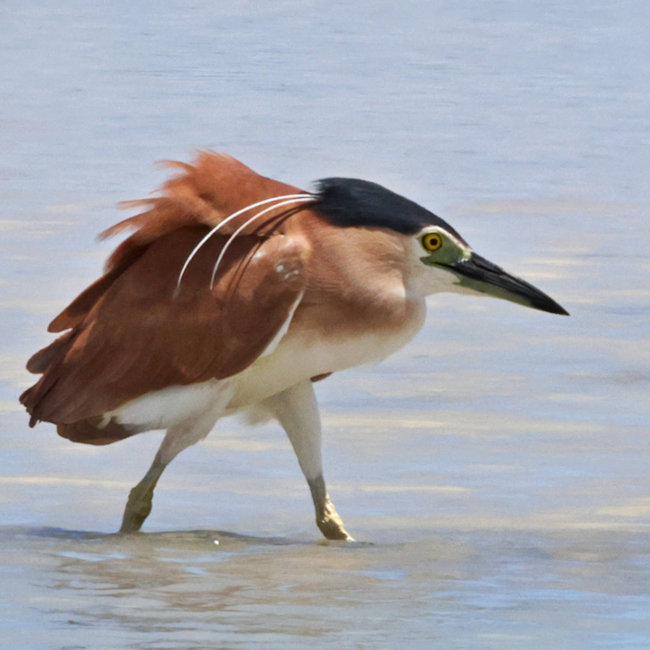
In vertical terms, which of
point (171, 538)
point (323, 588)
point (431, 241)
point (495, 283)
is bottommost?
point (323, 588)

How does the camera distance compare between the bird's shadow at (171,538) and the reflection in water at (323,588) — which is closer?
the reflection in water at (323,588)

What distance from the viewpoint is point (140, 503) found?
7.23 metres

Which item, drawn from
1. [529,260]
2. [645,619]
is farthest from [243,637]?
[529,260]

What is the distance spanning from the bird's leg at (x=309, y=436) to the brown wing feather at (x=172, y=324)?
446 millimetres

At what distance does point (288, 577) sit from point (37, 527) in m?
1.17

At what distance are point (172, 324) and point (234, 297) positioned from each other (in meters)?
0.26

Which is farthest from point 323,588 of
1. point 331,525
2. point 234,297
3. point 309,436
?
point 234,297

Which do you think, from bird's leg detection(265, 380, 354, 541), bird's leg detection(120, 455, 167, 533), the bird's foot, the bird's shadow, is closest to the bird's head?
bird's leg detection(265, 380, 354, 541)

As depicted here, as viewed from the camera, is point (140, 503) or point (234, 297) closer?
point (234, 297)

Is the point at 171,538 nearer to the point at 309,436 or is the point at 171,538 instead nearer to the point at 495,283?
the point at 309,436

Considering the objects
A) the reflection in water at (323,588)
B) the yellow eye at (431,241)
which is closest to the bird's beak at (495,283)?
the yellow eye at (431,241)

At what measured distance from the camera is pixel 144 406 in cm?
706

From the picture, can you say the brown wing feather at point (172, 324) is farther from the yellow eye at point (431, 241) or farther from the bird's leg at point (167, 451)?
the yellow eye at point (431, 241)

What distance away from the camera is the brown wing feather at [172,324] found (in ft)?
22.4
